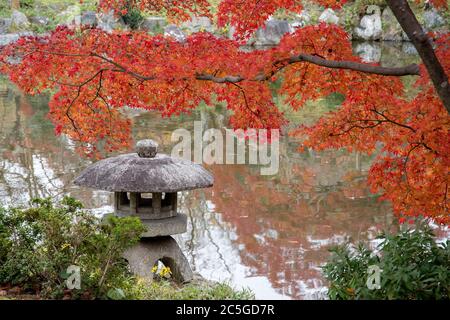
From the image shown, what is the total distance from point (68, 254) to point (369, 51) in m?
24.0

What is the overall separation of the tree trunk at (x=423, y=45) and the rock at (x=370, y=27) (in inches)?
1042

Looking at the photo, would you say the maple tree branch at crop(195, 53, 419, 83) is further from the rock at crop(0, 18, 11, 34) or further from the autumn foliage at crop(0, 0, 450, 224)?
the rock at crop(0, 18, 11, 34)

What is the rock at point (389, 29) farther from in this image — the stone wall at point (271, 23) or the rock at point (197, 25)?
the rock at point (197, 25)

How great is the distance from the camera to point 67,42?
6289 mm

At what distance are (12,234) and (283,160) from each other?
850 centimetres

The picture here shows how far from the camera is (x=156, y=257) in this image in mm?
6781

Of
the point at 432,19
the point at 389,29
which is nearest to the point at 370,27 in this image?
the point at 389,29

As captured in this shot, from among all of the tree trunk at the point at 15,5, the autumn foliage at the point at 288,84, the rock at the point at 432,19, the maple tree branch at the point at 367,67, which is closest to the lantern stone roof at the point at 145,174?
the autumn foliage at the point at 288,84

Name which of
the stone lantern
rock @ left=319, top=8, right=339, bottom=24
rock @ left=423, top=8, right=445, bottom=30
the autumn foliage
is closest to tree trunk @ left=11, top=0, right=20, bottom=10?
rock @ left=319, top=8, right=339, bottom=24

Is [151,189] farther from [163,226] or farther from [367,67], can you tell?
[367,67]

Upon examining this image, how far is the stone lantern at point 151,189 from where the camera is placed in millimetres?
6473

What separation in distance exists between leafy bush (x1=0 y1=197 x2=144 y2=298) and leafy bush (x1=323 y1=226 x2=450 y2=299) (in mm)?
1727

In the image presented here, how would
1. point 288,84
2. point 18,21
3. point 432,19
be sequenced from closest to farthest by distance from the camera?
A: point 288,84 → point 18,21 → point 432,19

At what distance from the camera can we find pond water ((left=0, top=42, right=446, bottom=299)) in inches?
300
